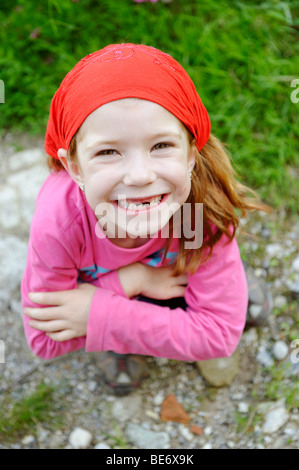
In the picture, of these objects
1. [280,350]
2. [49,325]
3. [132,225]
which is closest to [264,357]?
[280,350]

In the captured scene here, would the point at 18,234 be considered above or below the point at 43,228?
below

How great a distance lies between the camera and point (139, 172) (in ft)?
4.38

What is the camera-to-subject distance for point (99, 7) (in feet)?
9.39

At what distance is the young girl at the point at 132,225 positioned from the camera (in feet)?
4.36

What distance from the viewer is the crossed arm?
190 centimetres

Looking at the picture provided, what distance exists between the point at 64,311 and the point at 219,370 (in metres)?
0.82

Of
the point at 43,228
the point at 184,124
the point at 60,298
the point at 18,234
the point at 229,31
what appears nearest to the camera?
the point at 184,124

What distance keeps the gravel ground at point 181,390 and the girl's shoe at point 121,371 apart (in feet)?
0.20

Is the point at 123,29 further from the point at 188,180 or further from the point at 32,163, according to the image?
the point at 188,180

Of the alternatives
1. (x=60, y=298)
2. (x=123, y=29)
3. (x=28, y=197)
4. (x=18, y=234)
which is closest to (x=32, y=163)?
(x=28, y=197)

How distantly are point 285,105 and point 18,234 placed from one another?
5.23ft

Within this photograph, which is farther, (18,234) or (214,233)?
(18,234)

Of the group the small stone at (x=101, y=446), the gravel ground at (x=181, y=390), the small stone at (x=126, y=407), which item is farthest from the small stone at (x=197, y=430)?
the small stone at (x=101, y=446)
